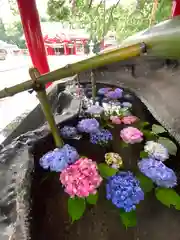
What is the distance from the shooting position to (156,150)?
688 millimetres

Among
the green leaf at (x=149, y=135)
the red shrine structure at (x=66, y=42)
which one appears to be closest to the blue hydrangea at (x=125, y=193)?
the green leaf at (x=149, y=135)

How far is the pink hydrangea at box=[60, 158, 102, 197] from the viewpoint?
569 millimetres

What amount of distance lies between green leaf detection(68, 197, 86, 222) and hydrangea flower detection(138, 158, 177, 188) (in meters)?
0.19

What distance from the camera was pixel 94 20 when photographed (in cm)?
193

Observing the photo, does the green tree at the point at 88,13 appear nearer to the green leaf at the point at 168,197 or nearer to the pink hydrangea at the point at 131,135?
the pink hydrangea at the point at 131,135

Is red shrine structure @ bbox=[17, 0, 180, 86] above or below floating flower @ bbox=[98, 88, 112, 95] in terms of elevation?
above

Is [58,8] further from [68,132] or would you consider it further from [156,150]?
[156,150]

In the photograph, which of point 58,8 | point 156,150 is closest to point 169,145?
point 156,150

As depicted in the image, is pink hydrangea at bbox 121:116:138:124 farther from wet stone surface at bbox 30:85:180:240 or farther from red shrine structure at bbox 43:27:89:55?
red shrine structure at bbox 43:27:89:55

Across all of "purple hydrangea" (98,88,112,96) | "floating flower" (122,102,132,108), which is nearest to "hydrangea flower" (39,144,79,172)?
"floating flower" (122,102,132,108)

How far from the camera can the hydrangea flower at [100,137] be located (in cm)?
74

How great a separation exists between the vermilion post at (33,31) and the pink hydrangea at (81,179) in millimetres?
1179

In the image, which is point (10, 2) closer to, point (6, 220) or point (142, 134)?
point (142, 134)

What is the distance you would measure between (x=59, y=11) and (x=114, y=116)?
1025 millimetres
